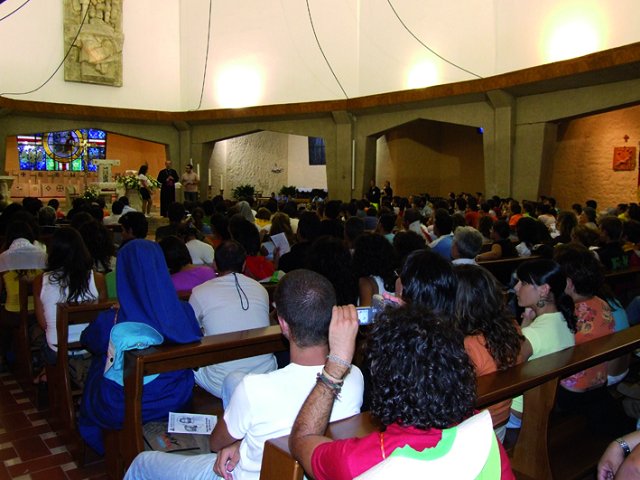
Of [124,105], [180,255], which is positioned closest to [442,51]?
[124,105]

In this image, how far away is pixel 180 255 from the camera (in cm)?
416

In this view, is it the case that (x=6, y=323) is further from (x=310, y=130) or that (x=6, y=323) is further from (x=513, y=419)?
Answer: (x=310, y=130)

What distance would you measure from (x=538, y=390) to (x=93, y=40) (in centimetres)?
1509

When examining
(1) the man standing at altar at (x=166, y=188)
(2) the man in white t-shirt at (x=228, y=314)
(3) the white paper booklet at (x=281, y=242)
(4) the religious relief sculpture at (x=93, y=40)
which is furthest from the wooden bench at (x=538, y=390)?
(4) the religious relief sculpture at (x=93, y=40)

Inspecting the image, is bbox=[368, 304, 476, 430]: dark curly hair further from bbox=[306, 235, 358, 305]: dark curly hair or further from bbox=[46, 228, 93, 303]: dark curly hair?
bbox=[46, 228, 93, 303]: dark curly hair

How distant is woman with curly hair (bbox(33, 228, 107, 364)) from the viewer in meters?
3.87

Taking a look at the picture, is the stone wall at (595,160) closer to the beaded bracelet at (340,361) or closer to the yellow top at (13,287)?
the yellow top at (13,287)

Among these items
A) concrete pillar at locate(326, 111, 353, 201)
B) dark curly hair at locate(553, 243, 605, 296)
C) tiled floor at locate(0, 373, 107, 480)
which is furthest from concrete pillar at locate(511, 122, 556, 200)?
tiled floor at locate(0, 373, 107, 480)

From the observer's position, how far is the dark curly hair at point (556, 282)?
2.92 metres

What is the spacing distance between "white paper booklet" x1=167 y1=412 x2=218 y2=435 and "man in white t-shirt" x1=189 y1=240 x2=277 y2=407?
1.39ft

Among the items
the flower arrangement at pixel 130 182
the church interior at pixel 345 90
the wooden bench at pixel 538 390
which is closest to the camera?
the wooden bench at pixel 538 390

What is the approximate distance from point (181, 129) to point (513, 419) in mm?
15245

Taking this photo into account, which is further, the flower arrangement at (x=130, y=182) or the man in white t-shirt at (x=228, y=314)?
the flower arrangement at (x=130, y=182)

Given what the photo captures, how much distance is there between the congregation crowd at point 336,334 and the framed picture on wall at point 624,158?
7.73 metres
